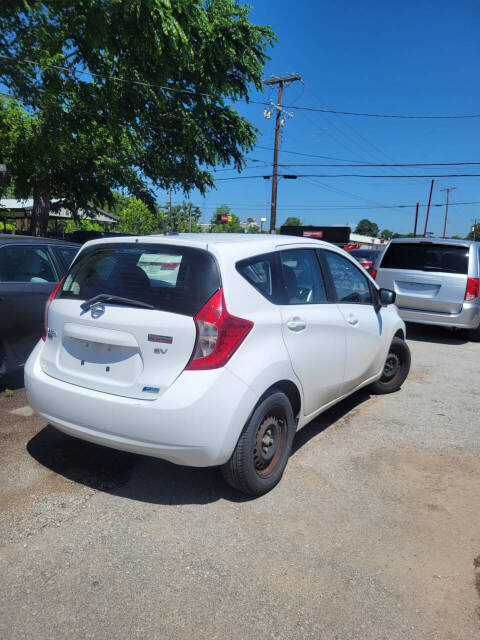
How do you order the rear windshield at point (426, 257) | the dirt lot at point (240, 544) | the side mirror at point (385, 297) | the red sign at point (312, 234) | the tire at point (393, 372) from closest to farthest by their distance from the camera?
1. the dirt lot at point (240, 544)
2. the side mirror at point (385, 297)
3. the tire at point (393, 372)
4. the rear windshield at point (426, 257)
5. the red sign at point (312, 234)

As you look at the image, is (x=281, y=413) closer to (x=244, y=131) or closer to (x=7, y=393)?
(x=7, y=393)

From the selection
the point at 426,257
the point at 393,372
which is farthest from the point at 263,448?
the point at 426,257

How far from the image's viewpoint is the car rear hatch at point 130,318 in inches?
109

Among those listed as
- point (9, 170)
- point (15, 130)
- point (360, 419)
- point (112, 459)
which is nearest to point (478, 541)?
point (360, 419)

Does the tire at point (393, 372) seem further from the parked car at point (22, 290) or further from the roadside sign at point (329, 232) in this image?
the roadside sign at point (329, 232)

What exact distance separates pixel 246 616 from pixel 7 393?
351cm

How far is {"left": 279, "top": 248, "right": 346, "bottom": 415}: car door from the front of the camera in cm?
333

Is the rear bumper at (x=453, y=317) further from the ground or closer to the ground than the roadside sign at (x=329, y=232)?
closer to the ground

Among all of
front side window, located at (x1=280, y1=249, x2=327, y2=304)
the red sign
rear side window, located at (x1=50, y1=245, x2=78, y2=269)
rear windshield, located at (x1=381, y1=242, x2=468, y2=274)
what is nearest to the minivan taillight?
front side window, located at (x1=280, y1=249, x2=327, y2=304)

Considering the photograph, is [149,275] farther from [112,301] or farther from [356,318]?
[356,318]

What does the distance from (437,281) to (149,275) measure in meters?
6.30

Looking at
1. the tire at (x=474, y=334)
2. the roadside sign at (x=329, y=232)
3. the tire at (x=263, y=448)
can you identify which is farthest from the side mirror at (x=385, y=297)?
the roadside sign at (x=329, y=232)

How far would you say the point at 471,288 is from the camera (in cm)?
795

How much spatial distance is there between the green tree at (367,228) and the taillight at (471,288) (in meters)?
169
